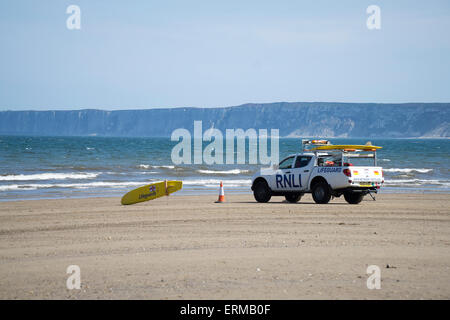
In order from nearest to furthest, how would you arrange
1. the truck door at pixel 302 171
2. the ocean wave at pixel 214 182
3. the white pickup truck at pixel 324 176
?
the white pickup truck at pixel 324 176
the truck door at pixel 302 171
the ocean wave at pixel 214 182

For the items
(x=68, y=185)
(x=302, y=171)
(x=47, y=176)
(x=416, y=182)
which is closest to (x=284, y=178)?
(x=302, y=171)

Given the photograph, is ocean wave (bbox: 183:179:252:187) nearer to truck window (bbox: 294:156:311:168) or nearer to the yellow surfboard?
the yellow surfboard

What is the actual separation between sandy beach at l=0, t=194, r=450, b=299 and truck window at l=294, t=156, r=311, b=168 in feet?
9.04

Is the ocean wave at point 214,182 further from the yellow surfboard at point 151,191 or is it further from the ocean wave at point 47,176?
the yellow surfboard at point 151,191

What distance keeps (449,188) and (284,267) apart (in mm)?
24830

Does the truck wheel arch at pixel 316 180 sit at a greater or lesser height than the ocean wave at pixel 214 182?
greater

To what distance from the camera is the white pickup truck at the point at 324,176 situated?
20.4 metres

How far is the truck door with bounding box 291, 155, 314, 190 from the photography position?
21.3 meters

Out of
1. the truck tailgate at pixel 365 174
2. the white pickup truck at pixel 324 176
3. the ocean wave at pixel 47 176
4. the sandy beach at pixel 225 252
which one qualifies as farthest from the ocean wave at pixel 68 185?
the truck tailgate at pixel 365 174

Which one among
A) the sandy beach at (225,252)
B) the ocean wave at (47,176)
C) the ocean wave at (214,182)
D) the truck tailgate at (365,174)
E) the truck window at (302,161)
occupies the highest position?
the truck window at (302,161)

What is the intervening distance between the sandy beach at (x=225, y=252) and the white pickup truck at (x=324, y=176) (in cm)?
153

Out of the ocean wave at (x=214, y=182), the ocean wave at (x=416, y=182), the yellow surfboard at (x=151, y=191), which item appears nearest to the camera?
the yellow surfboard at (x=151, y=191)

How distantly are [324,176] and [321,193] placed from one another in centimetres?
58

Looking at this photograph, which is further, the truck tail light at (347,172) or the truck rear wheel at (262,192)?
the truck rear wheel at (262,192)
